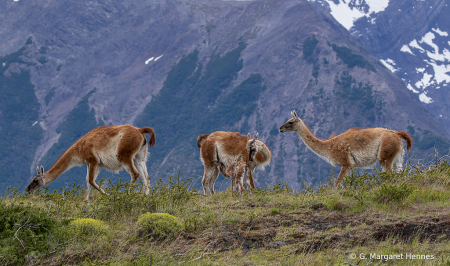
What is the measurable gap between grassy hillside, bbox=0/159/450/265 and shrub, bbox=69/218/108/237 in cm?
2

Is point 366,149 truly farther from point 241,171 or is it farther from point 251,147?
point 241,171

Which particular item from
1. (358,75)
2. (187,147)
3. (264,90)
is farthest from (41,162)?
(358,75)

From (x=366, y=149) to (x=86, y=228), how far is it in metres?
8.26

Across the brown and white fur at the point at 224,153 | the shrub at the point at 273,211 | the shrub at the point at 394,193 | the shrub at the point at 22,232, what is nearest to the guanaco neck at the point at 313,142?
the brown and white fur at the point at 224,153

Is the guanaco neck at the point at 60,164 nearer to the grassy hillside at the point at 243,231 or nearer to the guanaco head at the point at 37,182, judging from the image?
the guanaco head at the point at 37,182

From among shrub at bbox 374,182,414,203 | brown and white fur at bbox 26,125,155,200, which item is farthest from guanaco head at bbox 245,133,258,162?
shrub at bbox 374,182,414,203

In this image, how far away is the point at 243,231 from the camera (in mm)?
7469

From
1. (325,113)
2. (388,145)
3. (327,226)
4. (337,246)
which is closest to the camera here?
(337,246)

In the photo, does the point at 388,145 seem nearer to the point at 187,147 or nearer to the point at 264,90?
the point at 187,147

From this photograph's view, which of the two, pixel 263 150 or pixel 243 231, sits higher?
pixel 263 150

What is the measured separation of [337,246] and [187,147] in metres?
176

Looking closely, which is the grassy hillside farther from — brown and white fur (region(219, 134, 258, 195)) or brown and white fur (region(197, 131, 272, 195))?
brown and white fur (region(197, 131, 272, 195))

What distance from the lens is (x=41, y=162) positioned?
192 m

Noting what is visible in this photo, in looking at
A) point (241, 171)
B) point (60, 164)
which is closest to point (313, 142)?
point (241, 171)
